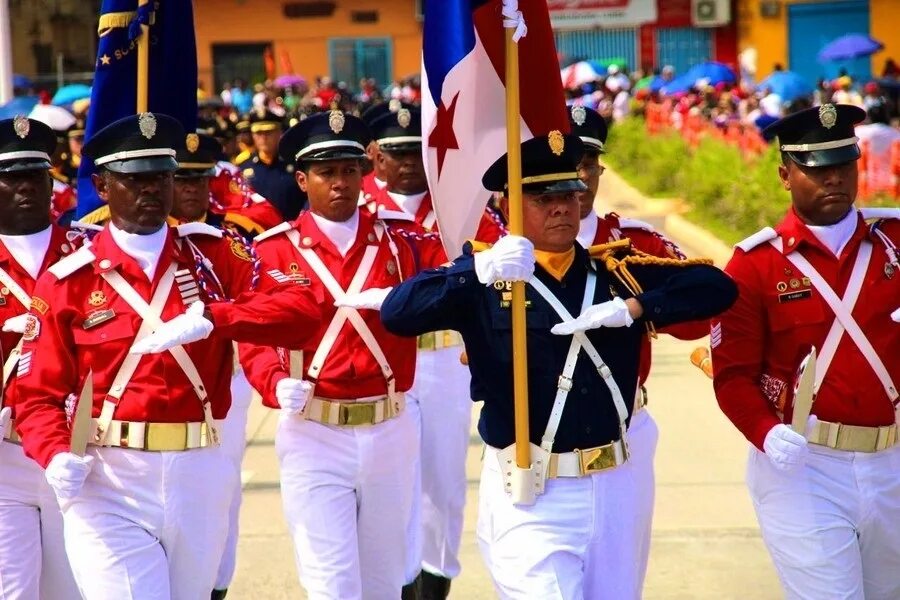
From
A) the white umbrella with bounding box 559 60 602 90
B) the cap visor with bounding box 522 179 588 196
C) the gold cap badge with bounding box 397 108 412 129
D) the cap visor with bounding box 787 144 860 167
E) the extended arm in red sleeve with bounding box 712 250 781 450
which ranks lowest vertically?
the extended arm in red sleeve with bounding box 712 250 781 450

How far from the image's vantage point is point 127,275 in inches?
230

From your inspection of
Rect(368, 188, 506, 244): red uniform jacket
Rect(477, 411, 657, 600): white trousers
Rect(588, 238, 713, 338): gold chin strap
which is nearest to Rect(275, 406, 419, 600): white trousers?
Rect(477, 411, 657, 600): white trousers

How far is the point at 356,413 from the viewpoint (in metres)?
6.79

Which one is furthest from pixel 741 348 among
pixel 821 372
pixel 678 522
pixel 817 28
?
pixel 817 28

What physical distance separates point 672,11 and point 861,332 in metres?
49.2

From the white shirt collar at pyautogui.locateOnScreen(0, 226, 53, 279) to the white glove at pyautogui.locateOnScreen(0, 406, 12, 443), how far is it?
586mm

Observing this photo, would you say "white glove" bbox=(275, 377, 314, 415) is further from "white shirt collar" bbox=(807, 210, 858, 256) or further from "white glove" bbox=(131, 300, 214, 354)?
"white shirt collar" bbox=(807, 210, 858, 256)

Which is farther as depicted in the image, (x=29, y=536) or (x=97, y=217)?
(x=97, y=217)

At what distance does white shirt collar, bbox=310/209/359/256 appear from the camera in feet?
23.0

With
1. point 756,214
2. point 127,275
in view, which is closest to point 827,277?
point 127,275

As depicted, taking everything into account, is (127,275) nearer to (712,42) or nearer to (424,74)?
(424,74)

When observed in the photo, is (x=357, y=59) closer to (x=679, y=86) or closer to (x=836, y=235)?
(x=679, y=86)

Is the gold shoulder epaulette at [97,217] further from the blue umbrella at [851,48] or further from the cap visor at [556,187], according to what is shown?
the blue umbrella at [851,48]

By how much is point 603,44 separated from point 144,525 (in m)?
49.7
